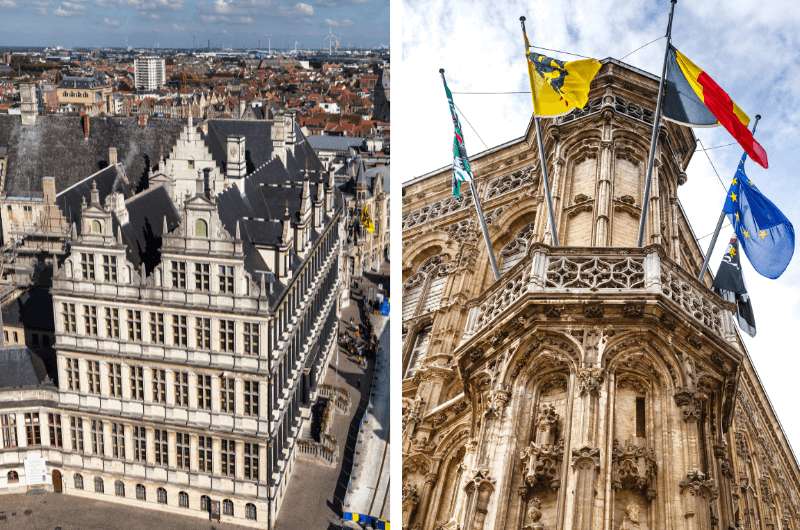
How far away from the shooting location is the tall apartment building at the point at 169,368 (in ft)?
54.5

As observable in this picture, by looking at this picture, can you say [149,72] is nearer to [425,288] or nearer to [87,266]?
[87,266]

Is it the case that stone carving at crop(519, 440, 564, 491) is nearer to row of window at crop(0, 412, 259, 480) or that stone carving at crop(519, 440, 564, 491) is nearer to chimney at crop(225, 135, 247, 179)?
row of window at crop(0, 412, 259, 480)

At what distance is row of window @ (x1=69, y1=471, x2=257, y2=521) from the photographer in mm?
17578

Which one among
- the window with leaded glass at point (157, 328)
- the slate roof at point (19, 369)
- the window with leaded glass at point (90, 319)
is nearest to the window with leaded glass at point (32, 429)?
the slate roof at point (19, 369)

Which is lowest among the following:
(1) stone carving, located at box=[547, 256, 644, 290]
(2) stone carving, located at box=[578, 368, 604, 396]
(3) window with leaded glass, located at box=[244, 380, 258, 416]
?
(3) window with leaded glass, located at box=[244, 380, 258, 416]

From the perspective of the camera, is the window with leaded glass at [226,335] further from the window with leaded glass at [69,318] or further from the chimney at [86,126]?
the chimney at [86,126]

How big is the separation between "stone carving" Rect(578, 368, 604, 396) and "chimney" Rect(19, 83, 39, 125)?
72.1ft

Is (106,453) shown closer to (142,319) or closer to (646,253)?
(142,319)

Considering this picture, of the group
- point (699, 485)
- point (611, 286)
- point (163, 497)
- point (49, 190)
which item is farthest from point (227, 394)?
point (699, 485)

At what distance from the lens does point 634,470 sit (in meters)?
8.44

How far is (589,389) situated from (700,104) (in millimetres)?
3550

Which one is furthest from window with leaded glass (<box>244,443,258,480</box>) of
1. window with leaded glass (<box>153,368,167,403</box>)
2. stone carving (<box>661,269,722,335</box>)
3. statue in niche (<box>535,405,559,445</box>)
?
stone carving (<box>661,269,722,335</box>)

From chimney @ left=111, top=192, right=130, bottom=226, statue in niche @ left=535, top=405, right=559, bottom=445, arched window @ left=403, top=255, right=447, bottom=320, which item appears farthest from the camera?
chimney @ left=111, top=192, right=130, bottom=226

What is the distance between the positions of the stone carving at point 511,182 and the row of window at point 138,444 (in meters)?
6.64
